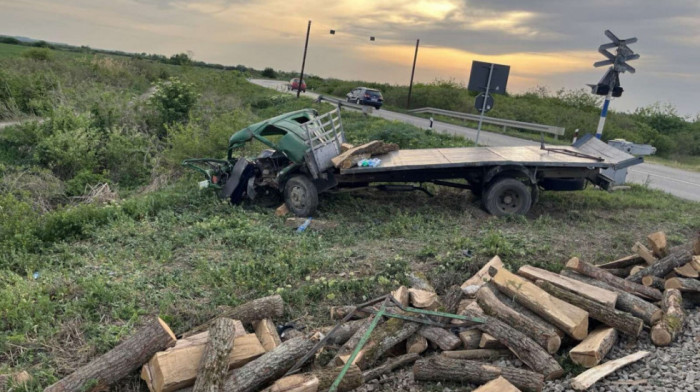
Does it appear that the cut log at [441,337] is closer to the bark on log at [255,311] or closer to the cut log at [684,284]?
the bark on log at [255,311]

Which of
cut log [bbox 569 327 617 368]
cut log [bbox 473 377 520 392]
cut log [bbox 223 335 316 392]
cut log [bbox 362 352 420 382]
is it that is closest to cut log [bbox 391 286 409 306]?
cut log [bbox 362 352 420 382]

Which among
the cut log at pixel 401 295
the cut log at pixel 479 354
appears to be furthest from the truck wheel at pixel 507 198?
the cut log at pixel 479 354

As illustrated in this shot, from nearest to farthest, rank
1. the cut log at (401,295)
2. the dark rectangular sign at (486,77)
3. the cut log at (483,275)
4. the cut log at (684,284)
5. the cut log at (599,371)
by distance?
the cut log at (599,371), the cut log at (401,295), the cut log at (684,284), the cut log at (483,275), the dark rectangular sign at (486,77)

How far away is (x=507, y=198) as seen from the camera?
8.29m

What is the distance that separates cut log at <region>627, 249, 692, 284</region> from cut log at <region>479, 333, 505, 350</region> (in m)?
2.37

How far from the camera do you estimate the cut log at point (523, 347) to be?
376 centimetres

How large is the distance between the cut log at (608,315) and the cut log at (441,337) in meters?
1.22

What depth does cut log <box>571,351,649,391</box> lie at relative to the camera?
3.54 metres

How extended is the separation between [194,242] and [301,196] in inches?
83.7

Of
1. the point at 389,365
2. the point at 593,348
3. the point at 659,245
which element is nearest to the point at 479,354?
the point at 389,365

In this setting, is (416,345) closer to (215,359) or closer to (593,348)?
(593,348)

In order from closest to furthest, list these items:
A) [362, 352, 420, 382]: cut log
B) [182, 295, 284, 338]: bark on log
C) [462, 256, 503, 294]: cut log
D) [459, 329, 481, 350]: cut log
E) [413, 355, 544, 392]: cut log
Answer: [413, 355, 544, 392]: cut log
[362, 352, 420, 382]: cut log
[459, 329, 481, 350]: cut log
[182, 295, 284, 338]: bark on log
[462, 256, 503, 294]: cut log

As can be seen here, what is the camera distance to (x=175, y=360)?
148 inches

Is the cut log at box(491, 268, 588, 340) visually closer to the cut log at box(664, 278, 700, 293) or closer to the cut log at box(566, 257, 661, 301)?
the cut log at box(566, 257, 661, 301)
